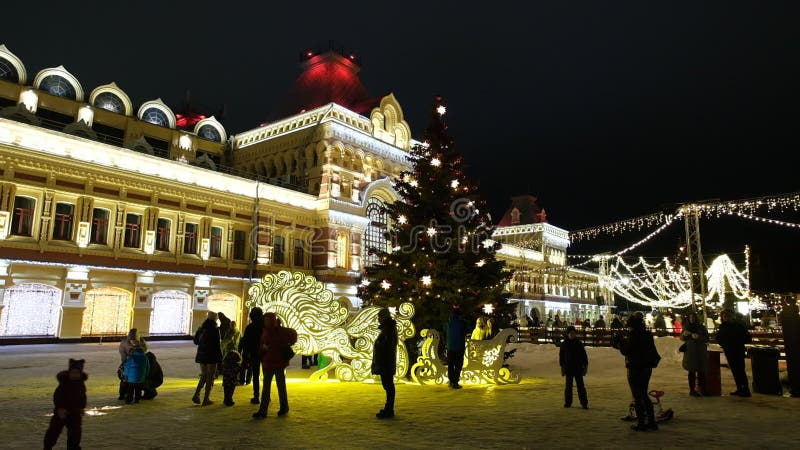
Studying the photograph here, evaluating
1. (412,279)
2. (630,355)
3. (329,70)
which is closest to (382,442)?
(630,355)

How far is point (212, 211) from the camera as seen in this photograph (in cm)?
3133

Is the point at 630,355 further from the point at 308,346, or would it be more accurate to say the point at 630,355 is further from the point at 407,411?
the point at 308,346

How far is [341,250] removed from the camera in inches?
1487

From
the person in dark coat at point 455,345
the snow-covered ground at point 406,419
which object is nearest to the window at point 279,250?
the snow-covered ground at point 406,419

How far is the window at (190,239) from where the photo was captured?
30.4 m

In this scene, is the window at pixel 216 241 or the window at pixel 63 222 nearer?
the window at pixel 63 222

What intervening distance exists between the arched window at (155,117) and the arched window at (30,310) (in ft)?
51.3

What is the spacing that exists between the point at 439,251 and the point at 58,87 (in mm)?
29300

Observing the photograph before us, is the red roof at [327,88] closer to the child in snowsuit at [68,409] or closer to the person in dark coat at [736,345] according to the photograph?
the person in dark coat at [736,345]

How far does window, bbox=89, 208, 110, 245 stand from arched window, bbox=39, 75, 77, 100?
10.0 metres

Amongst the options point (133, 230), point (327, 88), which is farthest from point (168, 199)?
point (327, 88)

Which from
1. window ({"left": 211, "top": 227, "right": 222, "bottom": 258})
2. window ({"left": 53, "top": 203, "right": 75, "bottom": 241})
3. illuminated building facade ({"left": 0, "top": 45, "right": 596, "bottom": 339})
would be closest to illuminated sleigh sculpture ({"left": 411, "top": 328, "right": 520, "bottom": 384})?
illuminated building facade ({"left": 0, "top": 45, "right": 596, "bottom": 339})

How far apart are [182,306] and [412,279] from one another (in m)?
20.1

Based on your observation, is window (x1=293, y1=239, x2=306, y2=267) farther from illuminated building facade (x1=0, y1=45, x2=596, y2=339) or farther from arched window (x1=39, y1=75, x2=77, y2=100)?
arched window (x1=39, y1=75, x2=77, y2=100)
